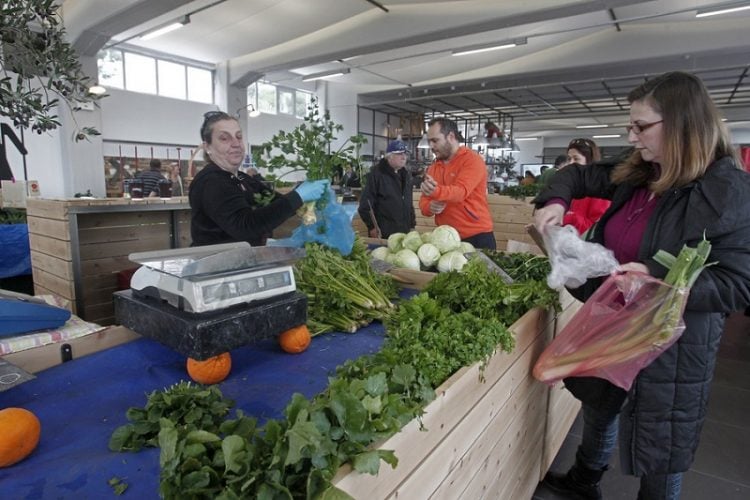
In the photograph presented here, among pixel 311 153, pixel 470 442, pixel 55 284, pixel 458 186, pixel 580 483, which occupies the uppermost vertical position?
pixel 311 153

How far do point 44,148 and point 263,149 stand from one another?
10017mm

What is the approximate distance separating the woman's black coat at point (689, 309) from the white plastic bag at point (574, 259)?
5.3 inches

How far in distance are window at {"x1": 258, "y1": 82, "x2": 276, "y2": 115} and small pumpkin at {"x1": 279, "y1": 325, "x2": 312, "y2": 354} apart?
1367 cm

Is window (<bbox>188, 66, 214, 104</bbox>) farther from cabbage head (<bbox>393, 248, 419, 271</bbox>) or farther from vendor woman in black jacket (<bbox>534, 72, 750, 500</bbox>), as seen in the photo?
vendor woman in black jacket (<bbox>534, 72, 750, 500</bbox>)

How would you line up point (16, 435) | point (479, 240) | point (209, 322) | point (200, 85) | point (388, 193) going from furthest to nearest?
point (200, 85) → point (388, 193) → point (479, 240) → point (209, 322) → point (16, 435)

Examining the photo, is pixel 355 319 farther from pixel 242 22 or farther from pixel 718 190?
pixel 242 22

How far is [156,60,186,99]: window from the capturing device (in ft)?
38.5

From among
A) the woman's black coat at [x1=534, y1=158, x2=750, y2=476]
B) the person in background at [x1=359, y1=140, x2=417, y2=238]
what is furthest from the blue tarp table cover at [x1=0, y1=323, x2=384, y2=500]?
the person in background at [x1=359, y1=140, x2=417, y2=238]

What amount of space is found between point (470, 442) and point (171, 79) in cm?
1298

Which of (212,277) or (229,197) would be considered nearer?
(212,277)

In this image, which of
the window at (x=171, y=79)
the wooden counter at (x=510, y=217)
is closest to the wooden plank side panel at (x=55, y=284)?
the wooden counter at (x=510, y=217)

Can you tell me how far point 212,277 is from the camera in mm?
1305

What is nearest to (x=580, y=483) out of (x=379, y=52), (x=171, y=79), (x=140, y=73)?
(x=379, y=52)

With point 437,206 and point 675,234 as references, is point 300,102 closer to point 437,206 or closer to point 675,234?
point 437,206
